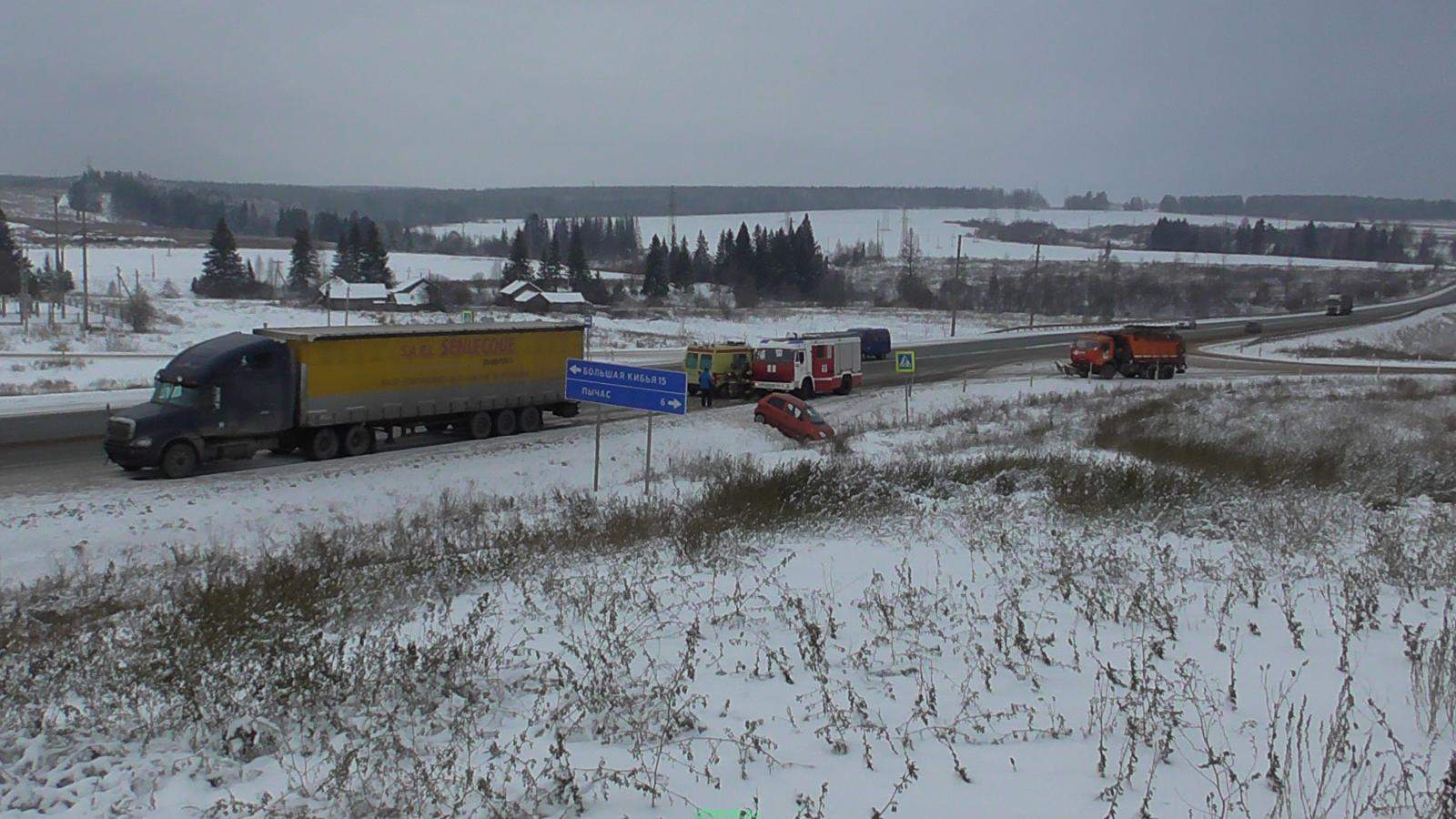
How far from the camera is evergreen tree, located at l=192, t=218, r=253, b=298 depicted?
313ft

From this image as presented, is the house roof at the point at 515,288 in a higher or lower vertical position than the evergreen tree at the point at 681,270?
lower

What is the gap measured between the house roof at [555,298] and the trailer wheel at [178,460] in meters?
72.4

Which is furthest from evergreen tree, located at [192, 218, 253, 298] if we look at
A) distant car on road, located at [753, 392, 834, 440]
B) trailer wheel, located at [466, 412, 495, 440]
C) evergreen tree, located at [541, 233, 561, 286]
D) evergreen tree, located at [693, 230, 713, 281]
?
distant car on road, located at [753, 392, 834, 440]

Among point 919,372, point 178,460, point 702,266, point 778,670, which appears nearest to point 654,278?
point 702,266

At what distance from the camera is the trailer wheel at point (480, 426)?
1037 inches

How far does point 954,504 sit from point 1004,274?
13655cm

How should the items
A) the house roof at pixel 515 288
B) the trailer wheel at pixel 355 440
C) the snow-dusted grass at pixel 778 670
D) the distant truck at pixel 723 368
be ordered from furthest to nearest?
1. the house roof at pixel 515 288
2. the distant truck at pixel 723 368
3. the trailer wheel at pixel 355 440
4. the snow-dusted grass at pixel 778 670

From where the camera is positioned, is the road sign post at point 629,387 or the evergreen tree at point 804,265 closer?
the road sign post at point 629,387

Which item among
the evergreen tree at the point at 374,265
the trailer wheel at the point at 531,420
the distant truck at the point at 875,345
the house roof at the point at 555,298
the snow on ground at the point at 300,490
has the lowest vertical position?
the snow on ground at the point at 300,490

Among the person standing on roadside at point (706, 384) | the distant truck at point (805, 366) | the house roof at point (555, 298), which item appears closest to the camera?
the person standing on roadside at point (706, 384)

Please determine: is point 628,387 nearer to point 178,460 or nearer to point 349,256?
point 178,460

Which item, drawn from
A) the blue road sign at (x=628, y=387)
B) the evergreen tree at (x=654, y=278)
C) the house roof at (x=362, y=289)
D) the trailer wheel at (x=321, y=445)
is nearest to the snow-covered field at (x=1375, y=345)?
the blue road sign at (x=628, y=387)

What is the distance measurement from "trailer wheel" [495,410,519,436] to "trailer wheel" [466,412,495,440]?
12.5 inches

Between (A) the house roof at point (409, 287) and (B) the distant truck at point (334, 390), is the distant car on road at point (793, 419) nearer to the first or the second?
(B) the distant truck at point (334, 390)
